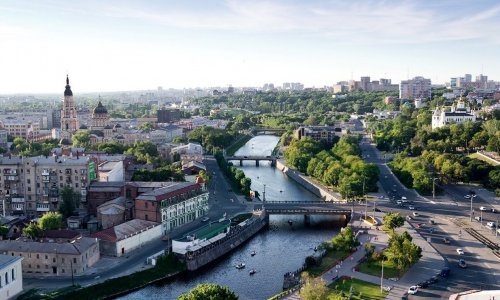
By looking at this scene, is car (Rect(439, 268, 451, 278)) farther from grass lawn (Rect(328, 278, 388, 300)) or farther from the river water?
the river water

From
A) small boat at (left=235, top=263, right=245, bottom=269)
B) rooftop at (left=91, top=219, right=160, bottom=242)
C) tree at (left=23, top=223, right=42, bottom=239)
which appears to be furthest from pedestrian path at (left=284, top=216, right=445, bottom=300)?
tree at (left=23, top=223, right=42, bottom=239)

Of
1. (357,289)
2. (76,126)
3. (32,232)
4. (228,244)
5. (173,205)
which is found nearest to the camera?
(357,289)

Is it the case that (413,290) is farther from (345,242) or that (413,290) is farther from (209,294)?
(209,294)

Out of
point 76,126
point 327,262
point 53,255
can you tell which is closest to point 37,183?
point 53,255

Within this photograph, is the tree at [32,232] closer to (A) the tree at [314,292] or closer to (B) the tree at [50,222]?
(B) the tree at [50,222]

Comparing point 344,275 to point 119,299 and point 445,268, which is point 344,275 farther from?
point 119,299

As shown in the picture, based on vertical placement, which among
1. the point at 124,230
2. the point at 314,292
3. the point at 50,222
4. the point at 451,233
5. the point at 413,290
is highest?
the point at 50,222
